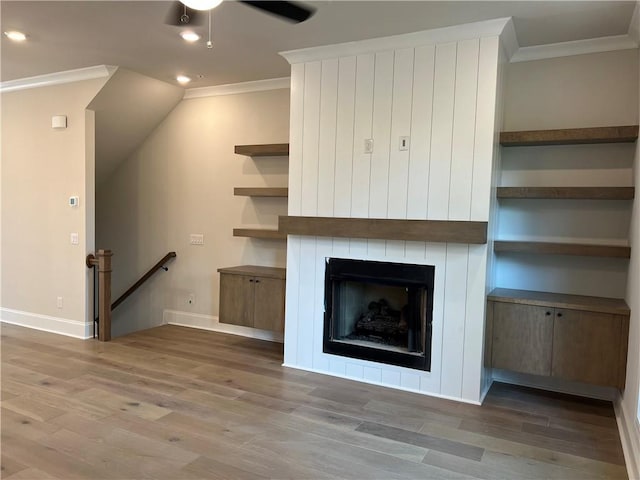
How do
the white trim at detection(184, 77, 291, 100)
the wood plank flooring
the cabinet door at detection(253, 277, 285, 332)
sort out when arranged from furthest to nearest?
the white trim at detection(184, 77, 291, 100) → the cabinet door at detection(253, 277, 285, 332) → the wood plank flooring

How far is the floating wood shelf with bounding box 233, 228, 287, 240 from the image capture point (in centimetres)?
489

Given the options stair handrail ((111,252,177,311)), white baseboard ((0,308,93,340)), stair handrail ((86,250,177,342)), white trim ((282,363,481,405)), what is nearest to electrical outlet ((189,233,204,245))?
stair handrail ((111,252,177,311))

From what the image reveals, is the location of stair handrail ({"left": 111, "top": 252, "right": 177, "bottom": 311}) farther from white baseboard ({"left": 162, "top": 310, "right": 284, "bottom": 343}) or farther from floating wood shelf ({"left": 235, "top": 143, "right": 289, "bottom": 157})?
floating wood shelf ({"left": 235, "top": 143, "right": 289, "bottom": 157})

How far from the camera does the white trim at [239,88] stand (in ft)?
16.4

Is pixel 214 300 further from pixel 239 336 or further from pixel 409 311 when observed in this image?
pixel 409 311

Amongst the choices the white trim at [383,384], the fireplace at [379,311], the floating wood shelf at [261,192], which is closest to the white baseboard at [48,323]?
the floating wood shelf at [261,192]

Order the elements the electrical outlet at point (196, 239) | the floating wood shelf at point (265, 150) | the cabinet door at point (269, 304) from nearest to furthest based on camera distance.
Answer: the cabinet door at point (269, 304), the floating wood shelf at point (265, 150), the electrical outlet at point (196, 239)

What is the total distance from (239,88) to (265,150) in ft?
3.09

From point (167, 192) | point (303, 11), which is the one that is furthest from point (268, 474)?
point (167, 192)

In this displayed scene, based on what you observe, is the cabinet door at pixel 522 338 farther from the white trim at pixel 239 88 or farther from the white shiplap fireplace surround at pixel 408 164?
the white trim at pixel 239 88

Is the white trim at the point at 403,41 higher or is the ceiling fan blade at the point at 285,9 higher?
the white trim at the point at 403,41

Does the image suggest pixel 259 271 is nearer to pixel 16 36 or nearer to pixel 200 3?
pixel 16 36

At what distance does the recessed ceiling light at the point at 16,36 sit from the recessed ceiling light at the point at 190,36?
1.34m

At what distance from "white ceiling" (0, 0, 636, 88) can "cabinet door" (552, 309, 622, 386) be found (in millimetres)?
2068
